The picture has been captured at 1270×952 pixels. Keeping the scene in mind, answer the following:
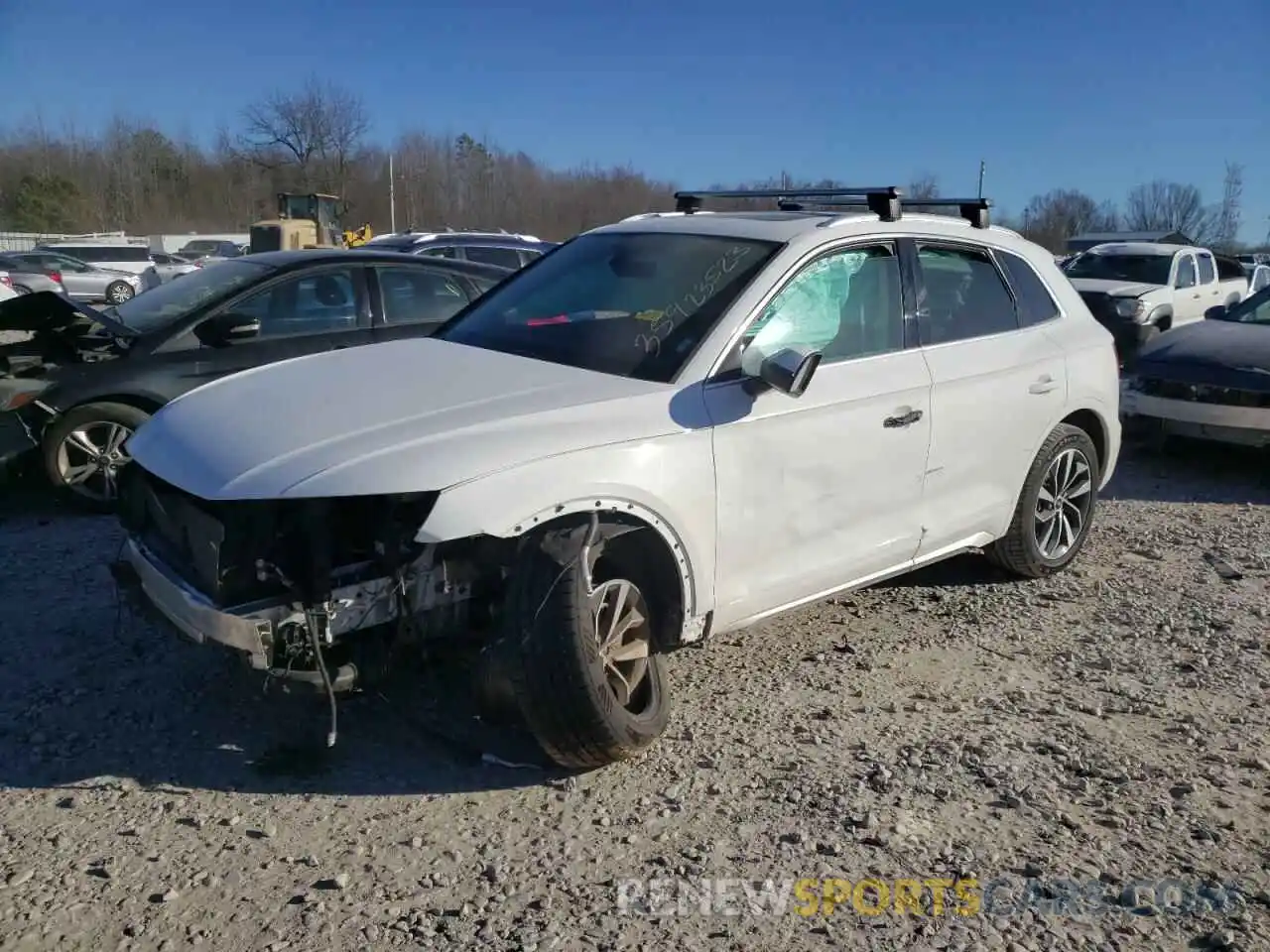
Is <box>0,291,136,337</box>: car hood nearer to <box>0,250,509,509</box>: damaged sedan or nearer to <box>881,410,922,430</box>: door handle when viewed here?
<box>0,250,509,509</box>: damaged sedan

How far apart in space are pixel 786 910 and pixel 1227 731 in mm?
2039

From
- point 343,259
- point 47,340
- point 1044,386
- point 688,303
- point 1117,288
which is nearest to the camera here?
point 688,303

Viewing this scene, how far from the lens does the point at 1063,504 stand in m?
5.25

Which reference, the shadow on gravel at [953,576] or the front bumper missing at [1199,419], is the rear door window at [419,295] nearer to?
the shadow on gravel at [953,576]

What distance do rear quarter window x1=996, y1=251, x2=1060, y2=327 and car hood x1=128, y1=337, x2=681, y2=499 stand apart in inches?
92.1

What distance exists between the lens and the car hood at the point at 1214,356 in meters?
7.33

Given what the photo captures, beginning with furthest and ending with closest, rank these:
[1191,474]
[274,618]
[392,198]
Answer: [392,198] < [1191,474] < [274,618]

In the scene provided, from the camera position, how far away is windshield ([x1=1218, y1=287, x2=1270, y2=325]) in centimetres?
858

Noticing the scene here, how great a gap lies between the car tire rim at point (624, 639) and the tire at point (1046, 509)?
2295 millimetres

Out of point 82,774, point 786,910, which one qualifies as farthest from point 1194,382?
point 82,774

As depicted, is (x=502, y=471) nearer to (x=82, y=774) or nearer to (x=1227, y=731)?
(x=82, y=774)

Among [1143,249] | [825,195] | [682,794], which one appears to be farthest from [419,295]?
[1143,249]

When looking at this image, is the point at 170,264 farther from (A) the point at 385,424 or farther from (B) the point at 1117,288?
(A) the point at 385,424

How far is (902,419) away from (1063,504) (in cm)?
163
